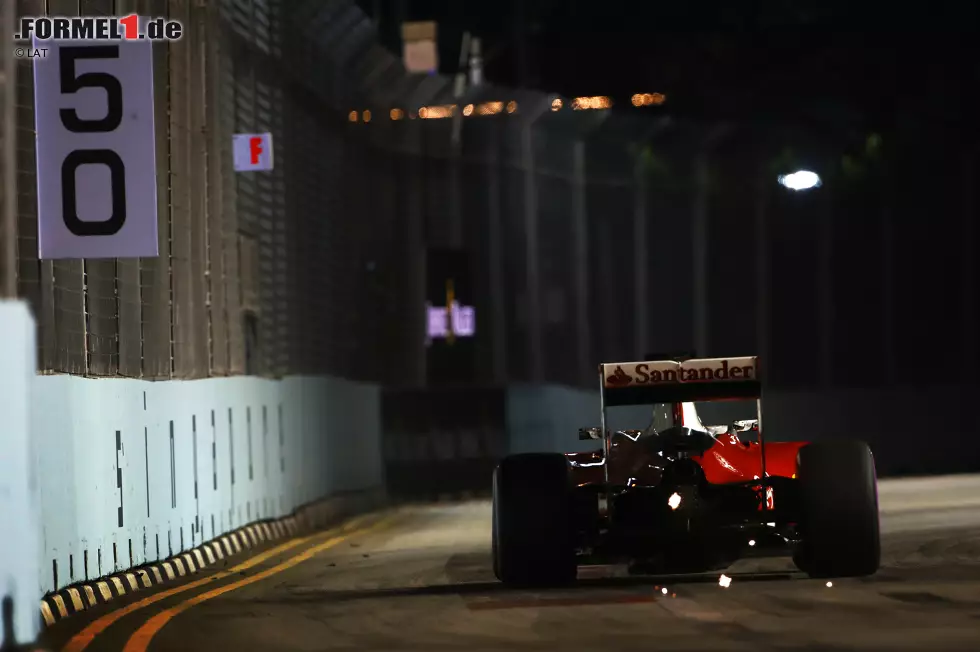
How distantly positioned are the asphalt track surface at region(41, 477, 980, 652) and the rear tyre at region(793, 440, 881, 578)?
20cm

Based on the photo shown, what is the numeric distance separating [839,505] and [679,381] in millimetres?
1239

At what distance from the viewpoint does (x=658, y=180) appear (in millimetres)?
41938

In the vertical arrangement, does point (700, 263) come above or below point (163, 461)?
above

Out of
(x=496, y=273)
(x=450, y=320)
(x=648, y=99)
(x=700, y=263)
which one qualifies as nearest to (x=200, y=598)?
(x=450, y=320)

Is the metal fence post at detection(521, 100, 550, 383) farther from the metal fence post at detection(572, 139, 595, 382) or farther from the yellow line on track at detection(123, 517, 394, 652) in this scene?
the yellow line on track at detection(123, 517, 394, 652)

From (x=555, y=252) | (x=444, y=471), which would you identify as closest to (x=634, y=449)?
(x=444, y=471)

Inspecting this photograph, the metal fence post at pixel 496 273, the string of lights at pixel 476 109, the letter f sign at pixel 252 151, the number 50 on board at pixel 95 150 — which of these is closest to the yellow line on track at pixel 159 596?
the number 50 on board at pixel 95 150

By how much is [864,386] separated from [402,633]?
3368 cm

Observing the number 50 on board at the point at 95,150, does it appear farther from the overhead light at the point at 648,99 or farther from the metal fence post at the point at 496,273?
the overhead light at the point at 648,99

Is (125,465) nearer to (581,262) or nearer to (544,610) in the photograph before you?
(544,610)

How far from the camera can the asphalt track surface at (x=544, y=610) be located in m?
10.1

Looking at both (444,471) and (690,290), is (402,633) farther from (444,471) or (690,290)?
(690,290)

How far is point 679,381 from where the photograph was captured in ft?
43.4

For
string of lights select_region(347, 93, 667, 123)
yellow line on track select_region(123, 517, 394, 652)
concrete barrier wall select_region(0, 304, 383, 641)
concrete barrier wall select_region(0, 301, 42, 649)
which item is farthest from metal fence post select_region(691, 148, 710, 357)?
concrete barrier wall select_region(0, 301, 42, 649)
